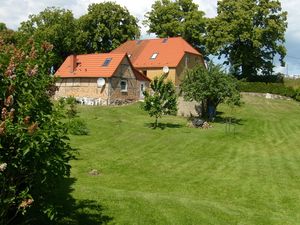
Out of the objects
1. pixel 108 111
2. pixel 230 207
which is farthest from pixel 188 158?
pixel 108 111

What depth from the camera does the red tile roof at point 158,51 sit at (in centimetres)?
5809

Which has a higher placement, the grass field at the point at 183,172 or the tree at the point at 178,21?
the tree at the point at 178,21

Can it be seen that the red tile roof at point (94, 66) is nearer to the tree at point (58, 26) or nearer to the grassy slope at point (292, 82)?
the tree at point (58, 26)

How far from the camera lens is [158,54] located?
197ft

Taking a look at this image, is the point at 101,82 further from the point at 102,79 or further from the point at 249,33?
the point at 249,33

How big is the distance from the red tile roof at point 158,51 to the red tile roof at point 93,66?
9163mm

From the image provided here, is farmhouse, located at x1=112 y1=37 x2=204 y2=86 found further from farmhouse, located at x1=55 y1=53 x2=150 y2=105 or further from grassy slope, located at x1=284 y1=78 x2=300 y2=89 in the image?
grassy slope, located at x1=284 y1=78 x2=300 y2=89

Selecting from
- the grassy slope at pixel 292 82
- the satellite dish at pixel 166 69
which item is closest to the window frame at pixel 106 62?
the satellite dish at pixel 166 69

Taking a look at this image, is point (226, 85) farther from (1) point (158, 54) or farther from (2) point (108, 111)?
(1) point (158, 54)

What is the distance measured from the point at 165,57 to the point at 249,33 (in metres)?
14.8

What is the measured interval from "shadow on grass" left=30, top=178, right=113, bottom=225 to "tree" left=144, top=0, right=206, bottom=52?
193 ft

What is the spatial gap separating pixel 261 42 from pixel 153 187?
5168 centimetres

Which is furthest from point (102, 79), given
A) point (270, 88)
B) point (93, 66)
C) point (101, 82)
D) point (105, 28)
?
point (270, 88)

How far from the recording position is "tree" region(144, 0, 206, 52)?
231 ft
